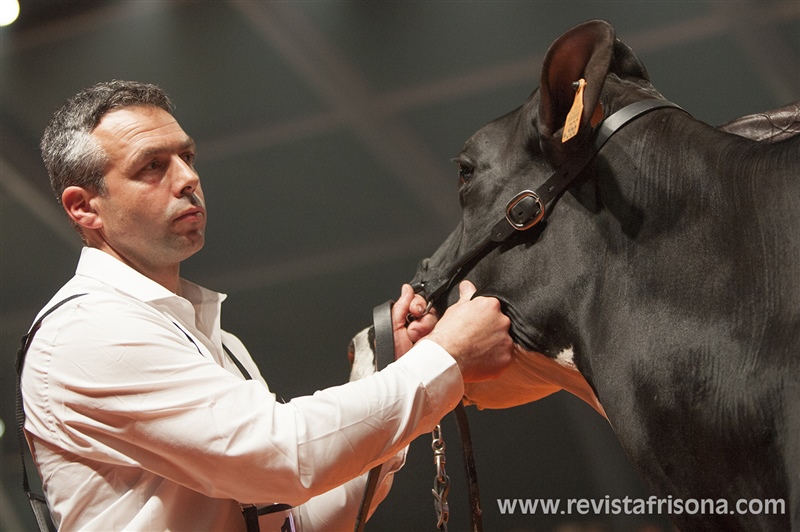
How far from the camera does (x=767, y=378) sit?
1.25 metres

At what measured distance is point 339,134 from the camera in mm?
2764

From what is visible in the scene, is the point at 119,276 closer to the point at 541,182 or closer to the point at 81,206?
the point at 81,206

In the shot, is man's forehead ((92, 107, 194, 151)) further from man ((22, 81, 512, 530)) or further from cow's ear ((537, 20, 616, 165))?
cow's ear ((537, 20, 616, 165))

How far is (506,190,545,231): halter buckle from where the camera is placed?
5.14ft

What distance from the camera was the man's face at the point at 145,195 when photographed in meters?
1.70

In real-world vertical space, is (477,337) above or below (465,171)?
below

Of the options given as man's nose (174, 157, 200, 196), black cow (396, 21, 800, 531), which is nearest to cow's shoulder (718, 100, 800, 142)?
black cow (396, 21, 800, 531)

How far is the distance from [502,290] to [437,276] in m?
0.20

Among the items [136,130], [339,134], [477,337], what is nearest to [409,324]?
[477,337]

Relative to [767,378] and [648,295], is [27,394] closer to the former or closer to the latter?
[648,295]

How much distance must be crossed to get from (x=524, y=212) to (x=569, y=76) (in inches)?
10.2

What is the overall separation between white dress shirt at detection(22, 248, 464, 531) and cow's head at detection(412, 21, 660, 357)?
220 millimetres

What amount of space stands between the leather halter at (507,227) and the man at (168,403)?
107 mm

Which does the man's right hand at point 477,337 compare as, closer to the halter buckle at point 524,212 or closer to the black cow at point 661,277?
the black cow at point 661,277
